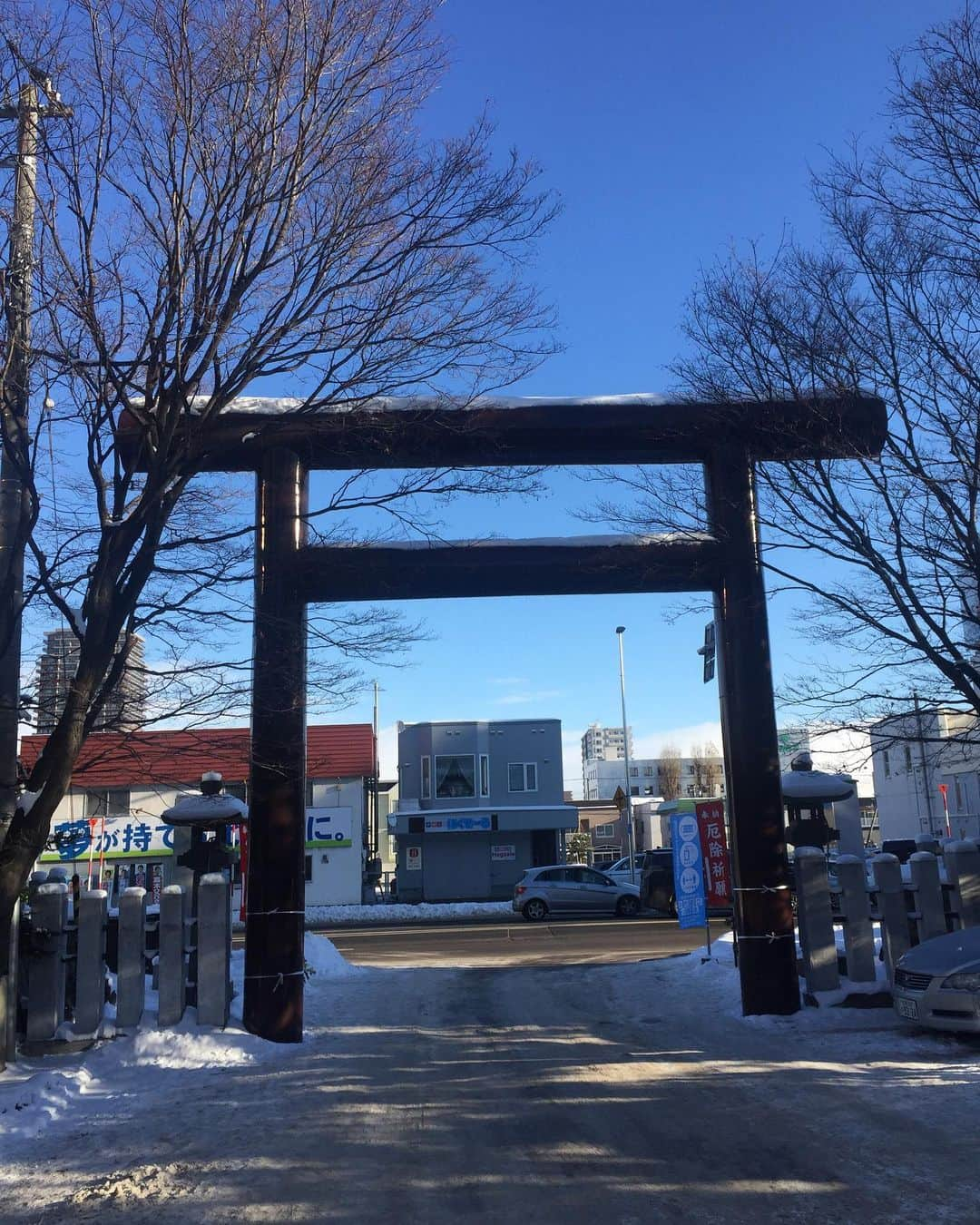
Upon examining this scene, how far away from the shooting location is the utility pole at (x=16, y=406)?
8.58m

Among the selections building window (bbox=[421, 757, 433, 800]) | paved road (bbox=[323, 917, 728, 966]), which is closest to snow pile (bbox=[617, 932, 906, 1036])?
paved road (bbox=[323, 917, 728, 966])

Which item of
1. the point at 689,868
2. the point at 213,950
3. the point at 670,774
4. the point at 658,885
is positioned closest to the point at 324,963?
the point at 689,868

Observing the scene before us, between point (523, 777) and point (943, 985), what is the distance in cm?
3472

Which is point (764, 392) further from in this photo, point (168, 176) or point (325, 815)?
point (325, 815)

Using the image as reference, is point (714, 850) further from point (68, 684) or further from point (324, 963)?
point (68, 684)

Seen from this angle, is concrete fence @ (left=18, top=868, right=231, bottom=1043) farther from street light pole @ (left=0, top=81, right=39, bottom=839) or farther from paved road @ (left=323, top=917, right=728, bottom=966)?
paved road @ (left=323, top=917, right=728, bottom=966)

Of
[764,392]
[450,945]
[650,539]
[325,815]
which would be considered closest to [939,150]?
[764,392]

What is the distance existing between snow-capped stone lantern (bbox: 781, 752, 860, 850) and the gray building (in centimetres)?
2926

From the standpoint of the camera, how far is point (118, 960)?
9.99m

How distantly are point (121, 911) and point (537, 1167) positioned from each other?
567cm

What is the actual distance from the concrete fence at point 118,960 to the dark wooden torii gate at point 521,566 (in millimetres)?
386

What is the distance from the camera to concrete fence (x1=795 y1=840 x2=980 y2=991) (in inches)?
434

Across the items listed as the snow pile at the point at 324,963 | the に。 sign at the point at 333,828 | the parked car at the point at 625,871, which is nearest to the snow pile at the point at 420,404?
the snow pile at the point at 324,963

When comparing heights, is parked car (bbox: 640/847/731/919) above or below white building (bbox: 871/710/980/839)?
below
